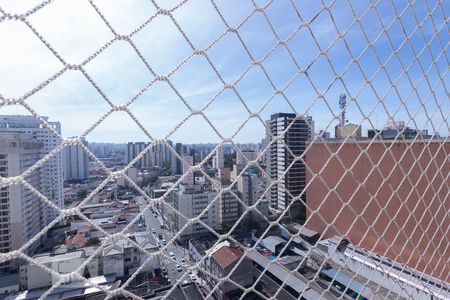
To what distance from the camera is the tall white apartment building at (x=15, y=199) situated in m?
3.57

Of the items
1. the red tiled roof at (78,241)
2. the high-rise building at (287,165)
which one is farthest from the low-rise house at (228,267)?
the red tiled roof at (78,241)

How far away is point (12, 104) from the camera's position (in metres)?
0.31

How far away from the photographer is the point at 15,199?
419 centimetres

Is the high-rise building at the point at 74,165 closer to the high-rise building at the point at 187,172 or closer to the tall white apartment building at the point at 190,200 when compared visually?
the high-rise building at the point at 187,172

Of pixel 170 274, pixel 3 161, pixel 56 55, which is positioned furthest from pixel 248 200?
pixel 56 55

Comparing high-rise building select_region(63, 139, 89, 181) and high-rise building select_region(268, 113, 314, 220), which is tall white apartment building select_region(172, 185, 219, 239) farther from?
high-rise building select_region(63, 139, 89, 181)

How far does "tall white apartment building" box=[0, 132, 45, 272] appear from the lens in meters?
3.57

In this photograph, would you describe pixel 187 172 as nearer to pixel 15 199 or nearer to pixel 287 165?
pixel 287 165

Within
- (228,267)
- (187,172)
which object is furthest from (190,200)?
(187,172)

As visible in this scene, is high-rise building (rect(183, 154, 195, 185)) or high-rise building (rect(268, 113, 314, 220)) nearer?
high-rise building (rect(183, 154, 195, 185))

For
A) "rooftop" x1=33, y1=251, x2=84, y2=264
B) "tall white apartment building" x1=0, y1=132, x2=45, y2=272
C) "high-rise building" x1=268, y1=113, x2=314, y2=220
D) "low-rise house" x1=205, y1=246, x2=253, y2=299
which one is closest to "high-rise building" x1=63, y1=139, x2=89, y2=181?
"tall white apartment building" x1=0, y1=132, x2=45, y2=272

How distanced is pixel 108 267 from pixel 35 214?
232cm

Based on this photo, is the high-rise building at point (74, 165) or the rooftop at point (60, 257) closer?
the rooftop at point (60, 257)

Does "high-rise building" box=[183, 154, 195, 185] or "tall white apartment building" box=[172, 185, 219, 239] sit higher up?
"high-rise building" box=[183, 154, 195, 185]
